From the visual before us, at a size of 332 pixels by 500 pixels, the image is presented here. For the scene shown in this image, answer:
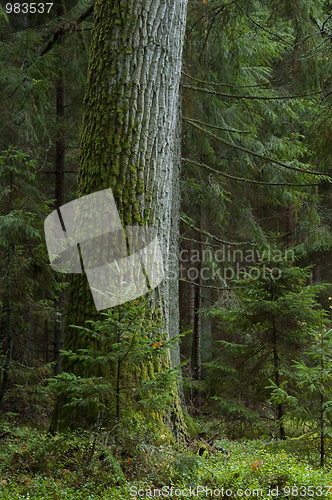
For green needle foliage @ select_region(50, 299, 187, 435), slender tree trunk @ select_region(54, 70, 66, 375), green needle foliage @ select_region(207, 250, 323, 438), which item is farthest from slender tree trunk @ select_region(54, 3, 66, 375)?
green needle foliage @ select_region(50, 299, 187, 435)

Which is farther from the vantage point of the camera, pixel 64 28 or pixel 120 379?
pixel 64 28

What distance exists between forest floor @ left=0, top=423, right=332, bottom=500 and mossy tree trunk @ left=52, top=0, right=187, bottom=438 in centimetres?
78

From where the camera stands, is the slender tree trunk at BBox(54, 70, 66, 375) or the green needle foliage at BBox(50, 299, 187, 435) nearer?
the green needle foliage at BBox(50, 299, 187, 435)

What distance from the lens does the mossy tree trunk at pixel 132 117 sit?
3.57 m

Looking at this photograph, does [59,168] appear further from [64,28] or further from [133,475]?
[133,475]

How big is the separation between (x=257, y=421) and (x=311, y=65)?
5.52m

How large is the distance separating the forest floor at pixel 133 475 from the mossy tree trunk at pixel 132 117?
2.57 feet

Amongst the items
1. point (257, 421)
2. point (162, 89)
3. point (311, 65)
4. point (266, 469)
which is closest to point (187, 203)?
point (311, 65)

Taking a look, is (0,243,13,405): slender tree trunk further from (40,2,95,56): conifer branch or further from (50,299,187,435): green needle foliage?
(40,2,95,56): conifer branch

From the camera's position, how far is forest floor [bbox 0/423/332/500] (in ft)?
7.90

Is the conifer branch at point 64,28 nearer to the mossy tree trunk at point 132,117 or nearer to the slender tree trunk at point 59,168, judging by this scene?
the mossy tree trunk at point 132,117

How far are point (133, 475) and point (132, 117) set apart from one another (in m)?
2.80

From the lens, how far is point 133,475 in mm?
2609

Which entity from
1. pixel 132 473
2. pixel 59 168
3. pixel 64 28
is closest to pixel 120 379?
pixel 132 473
